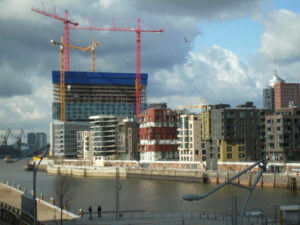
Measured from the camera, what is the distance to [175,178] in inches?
4943

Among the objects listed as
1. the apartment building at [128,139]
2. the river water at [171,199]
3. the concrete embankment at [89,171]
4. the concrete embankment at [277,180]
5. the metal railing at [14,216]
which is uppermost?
the apartment building at [128,139]

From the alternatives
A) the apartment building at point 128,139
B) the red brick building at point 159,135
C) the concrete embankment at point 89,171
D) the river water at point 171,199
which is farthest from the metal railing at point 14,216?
the apartment building at point 128,139

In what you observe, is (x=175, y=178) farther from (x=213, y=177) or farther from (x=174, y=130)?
(x=174, y=130)

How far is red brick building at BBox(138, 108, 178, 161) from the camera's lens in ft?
509

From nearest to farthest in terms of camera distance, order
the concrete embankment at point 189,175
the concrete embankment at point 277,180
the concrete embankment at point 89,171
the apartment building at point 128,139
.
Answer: the concrete embankment at point 277,180 < the concrete embankment at point 189,175 < the concrete embankment at point 89,171 < the apartment building at point 128,139

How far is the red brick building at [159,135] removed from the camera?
509 feet

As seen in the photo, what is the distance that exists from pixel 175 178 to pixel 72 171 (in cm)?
5010

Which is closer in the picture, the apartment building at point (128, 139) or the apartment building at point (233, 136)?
the apartment building at point (233, 136)

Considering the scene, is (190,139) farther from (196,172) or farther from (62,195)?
(62,195)

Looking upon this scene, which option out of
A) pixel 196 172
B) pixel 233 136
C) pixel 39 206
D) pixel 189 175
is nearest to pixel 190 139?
pixel 233 136

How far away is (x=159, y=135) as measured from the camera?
512 feet

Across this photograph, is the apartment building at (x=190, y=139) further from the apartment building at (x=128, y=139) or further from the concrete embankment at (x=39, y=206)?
the concrete embankment at (x=39, y=206)

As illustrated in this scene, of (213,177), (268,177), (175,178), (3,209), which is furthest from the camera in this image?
(175,178)

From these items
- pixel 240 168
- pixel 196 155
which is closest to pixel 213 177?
pixel 240 168
